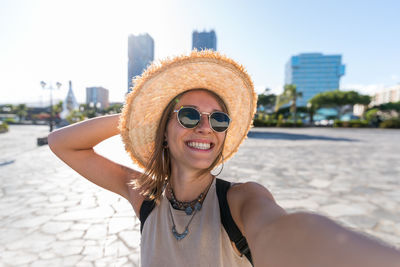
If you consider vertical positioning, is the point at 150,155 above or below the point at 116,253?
above

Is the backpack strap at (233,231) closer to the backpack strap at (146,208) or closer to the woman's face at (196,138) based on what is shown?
the woman's face at (196,138)

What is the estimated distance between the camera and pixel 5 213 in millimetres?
4051

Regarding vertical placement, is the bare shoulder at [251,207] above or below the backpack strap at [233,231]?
above

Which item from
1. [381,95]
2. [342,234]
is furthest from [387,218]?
→ [381,95]

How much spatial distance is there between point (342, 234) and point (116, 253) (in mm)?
3055

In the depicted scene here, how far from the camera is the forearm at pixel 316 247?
0.57 metres

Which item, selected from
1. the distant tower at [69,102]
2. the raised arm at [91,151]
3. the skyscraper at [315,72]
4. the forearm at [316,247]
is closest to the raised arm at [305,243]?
the forearm at [316,247]

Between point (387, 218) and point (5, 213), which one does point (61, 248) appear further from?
point (387, 218)

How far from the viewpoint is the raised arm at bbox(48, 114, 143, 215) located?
5.50 feet

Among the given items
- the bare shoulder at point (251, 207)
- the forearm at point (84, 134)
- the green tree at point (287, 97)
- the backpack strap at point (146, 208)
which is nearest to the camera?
the bare shoulder at point (251, 207)

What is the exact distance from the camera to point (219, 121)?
4.91ft

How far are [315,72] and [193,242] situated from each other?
163972mm

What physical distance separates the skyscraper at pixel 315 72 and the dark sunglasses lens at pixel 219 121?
496ft

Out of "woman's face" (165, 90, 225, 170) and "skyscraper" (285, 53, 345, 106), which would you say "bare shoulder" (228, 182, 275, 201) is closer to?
"woman's face" (165, 90, 225, 170)
